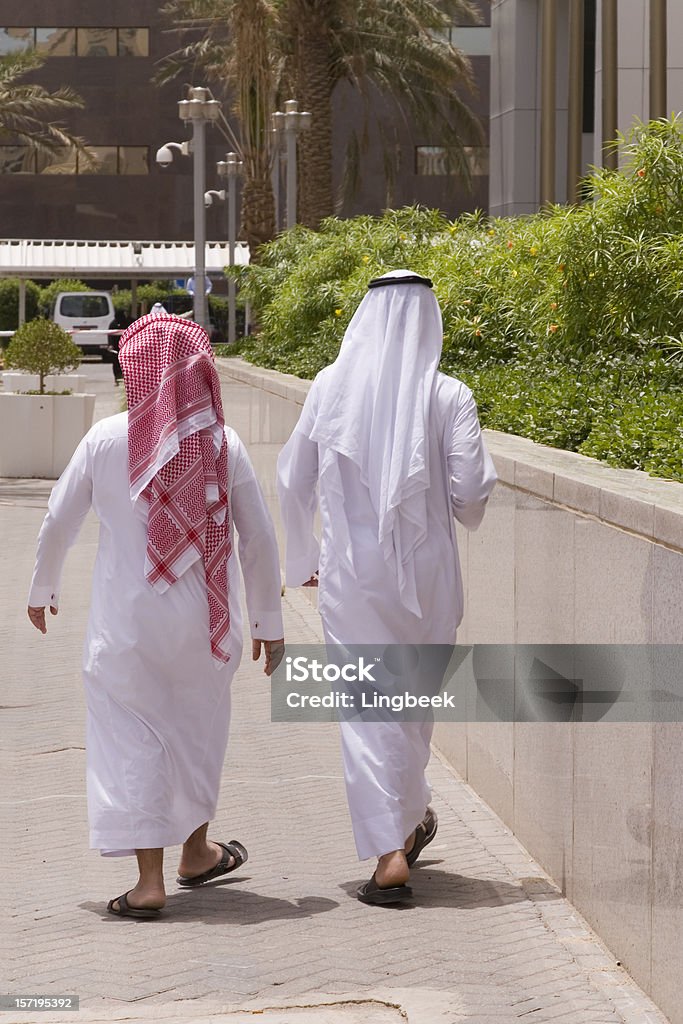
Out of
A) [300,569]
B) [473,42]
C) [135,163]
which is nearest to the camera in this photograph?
[300,569]

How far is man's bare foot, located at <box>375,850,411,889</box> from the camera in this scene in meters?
4.64

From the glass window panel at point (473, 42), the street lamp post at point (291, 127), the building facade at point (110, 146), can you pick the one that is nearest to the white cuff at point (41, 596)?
the street lamp post at point (291, 127)

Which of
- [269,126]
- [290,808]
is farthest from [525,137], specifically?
[290,808]

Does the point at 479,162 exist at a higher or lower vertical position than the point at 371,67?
lower

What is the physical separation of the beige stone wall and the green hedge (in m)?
0.40

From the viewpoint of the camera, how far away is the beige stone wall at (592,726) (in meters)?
3.75

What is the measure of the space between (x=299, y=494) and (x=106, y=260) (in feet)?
167

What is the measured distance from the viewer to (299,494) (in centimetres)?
491

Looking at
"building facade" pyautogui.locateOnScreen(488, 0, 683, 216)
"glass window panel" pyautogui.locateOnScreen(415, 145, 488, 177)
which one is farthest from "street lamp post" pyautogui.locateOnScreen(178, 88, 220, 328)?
"glass window panel" pyautogui.locateOnScreen(415, 145, 488, 177)

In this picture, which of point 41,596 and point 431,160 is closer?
point 41,596

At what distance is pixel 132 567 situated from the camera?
4531mm

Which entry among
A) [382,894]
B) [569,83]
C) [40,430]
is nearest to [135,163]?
[569,83]

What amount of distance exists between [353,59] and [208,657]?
26.5m
